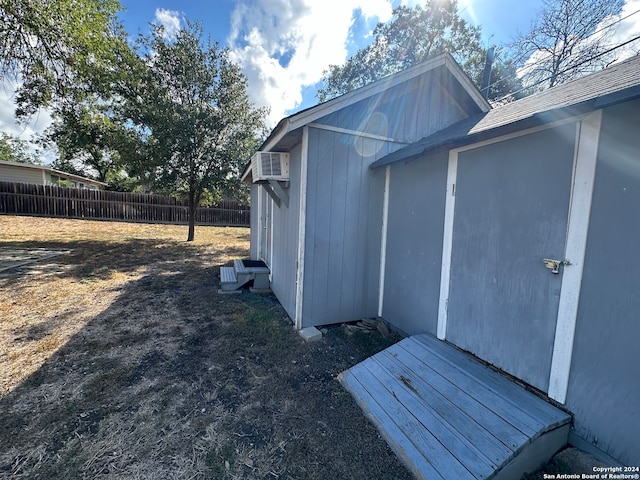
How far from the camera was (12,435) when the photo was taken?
1.87 meters

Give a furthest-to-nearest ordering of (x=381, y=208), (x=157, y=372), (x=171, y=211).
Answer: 1. (x=171, y=211)
2. (x=381, y=208)
3. (x=157, y=372)

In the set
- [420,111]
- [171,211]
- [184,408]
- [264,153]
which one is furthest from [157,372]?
[171,211]

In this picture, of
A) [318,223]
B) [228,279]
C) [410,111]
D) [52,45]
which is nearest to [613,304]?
[318,223]

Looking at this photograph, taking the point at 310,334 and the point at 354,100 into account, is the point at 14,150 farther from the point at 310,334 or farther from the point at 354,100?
the point at 310,334

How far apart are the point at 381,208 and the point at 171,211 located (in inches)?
616

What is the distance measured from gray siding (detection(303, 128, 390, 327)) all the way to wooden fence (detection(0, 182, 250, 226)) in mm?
14630

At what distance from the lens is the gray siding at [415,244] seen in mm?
3004

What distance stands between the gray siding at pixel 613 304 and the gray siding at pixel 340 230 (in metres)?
2.35

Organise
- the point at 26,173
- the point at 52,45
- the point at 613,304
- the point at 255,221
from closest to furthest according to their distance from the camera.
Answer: the point at 613,304
the point at 52,45
the point at 255,221
the point at 26,173

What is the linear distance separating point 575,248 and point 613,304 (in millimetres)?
386

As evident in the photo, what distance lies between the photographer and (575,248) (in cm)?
184

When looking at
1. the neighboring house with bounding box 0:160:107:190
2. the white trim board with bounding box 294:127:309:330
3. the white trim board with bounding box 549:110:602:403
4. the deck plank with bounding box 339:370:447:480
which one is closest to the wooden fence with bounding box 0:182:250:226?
the neighboring house with bounding box 0:160:107:190

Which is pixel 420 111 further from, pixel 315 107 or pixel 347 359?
pixel 347 359

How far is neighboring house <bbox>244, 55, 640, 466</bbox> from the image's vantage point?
5.52 ft
